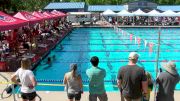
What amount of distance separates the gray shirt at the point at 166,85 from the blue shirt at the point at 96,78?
1063 millimetres

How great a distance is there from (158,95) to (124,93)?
1.75ft

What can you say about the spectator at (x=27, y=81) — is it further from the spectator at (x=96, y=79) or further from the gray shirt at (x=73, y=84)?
the spectator at (x=96, y=79)

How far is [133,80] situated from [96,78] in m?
1.04

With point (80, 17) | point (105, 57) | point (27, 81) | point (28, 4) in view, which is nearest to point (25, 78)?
point (27, 81)

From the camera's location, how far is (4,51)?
1519cm

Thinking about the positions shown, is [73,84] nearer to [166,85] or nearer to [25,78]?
[25,78]

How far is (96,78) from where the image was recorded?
5832 mm

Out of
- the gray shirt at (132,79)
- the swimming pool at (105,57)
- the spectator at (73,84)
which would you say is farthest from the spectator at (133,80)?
the swimming pool at (105,57)

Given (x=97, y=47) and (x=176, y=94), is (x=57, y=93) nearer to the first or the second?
(x=176, y=94)

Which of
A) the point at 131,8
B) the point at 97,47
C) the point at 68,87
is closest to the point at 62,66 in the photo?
the point at 97,47

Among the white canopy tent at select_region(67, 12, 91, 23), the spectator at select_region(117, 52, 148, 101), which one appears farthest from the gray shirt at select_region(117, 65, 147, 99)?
the white canopy tent at select_region(67, 12, 91, 23)

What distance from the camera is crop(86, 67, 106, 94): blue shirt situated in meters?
5.80

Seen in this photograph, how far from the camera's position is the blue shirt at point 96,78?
5.80 m

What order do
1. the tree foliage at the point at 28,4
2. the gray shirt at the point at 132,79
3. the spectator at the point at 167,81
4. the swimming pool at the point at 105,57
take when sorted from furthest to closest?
the tree foliage at the point at 28,4, the swimming pool at the point at 105,57, the spectator at the point at 167,81, the gray shirt at the point at 132,79
